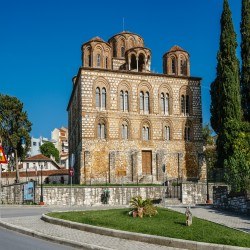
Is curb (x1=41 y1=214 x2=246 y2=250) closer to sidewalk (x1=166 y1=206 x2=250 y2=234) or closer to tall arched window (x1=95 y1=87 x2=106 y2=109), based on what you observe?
sidewalk (x1=166 y1=206 x2=250 y2=234)

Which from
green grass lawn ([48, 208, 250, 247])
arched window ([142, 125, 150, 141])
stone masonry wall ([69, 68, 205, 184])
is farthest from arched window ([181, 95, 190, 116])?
green grass lawn ([48, 208, 250, 247])

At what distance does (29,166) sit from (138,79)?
33.3m

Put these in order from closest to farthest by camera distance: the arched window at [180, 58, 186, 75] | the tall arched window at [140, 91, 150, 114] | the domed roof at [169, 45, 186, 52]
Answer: the tall arched window at [140, 91, 150, 114], the arched window at [180, 58, 186, 75], the domed roof at [169, 45, 186, 52]

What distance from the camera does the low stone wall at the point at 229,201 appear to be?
20328 millimetres

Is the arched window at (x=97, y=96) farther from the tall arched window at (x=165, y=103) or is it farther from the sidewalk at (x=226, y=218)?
the sidewalk at (x=226, y=218)

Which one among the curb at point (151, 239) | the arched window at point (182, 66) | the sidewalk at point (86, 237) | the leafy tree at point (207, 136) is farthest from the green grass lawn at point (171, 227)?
the leafy tree at point (207, 136)

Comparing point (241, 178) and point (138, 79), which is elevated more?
point (138, 79)

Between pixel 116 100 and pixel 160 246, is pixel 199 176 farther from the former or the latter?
pixel 160 246

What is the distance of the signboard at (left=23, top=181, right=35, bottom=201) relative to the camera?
31438mm

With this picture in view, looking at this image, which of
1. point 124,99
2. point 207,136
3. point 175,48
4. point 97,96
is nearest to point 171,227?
point 97,96

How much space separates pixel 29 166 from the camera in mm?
68812

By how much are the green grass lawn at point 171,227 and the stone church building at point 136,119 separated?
22.8 meters

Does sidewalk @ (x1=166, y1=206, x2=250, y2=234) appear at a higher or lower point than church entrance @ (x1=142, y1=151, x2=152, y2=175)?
lower

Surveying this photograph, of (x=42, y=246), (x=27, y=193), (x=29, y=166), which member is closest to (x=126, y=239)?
(x=42, y=246)
